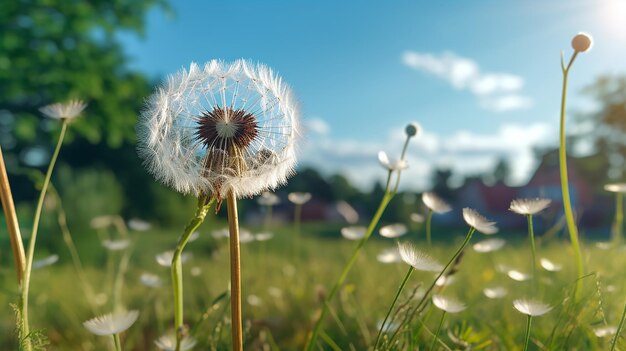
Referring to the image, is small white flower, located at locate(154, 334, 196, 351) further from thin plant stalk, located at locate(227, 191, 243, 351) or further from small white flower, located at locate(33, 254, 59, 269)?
small white flower, located at locate(33, 254, 59, 269)

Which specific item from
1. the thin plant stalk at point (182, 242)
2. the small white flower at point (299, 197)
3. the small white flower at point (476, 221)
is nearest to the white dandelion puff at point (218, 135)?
the thin plant stalk at point (182, 242)

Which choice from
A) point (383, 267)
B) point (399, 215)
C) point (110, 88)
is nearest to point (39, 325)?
point (383, 267)

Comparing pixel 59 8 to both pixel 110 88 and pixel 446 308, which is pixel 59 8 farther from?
pixel 446 308

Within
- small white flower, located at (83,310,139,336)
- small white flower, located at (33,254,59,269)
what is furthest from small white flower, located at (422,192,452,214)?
small white flower, located at (33,254,59,269)

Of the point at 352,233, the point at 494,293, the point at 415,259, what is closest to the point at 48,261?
the point at 352,233

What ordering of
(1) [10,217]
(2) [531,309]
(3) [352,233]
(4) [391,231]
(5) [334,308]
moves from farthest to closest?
(5) [334,308], (3) [352,233], (4) [391,231], (2) [531,309], (1) [10,217]

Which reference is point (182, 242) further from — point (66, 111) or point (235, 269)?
point (66, 111)
